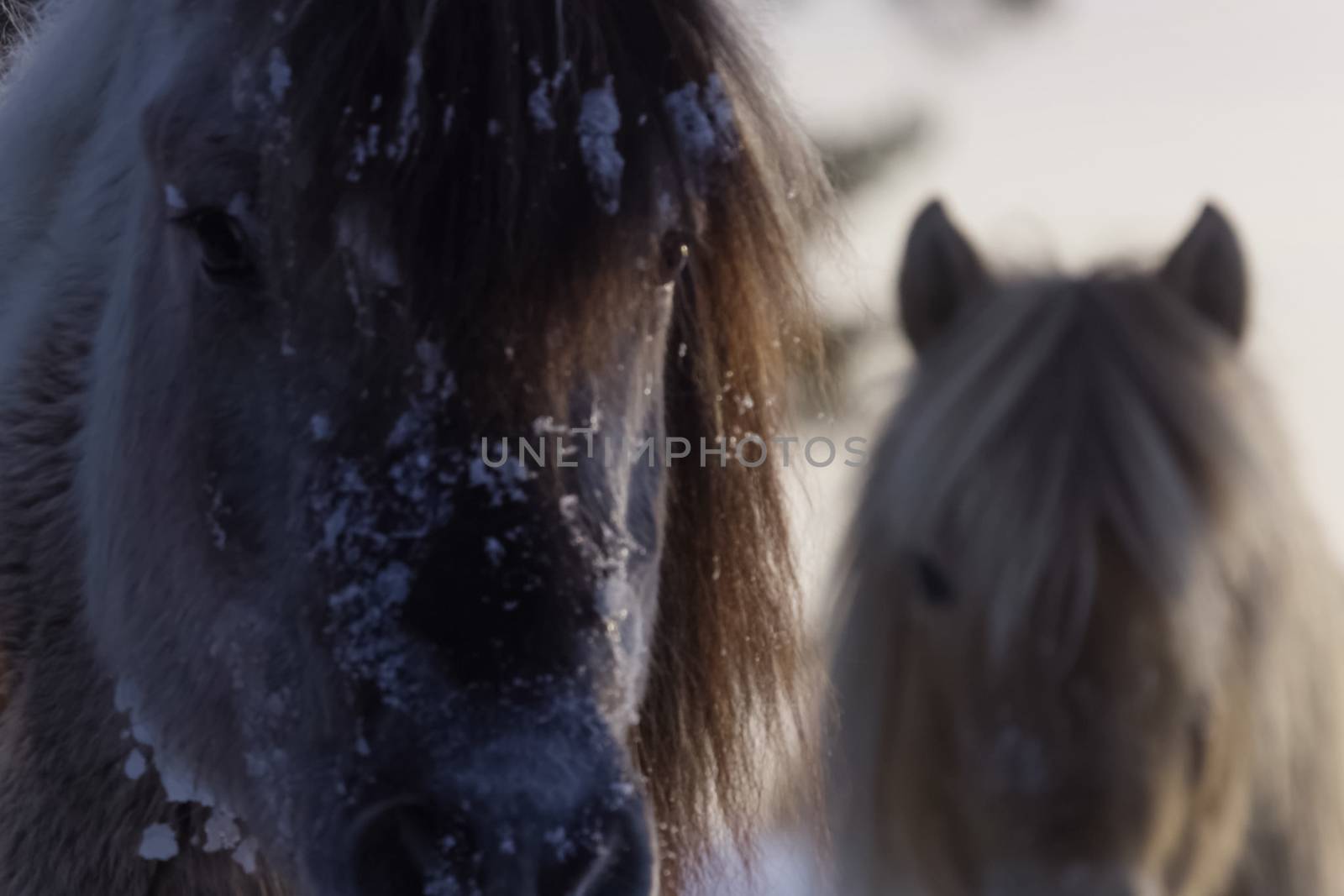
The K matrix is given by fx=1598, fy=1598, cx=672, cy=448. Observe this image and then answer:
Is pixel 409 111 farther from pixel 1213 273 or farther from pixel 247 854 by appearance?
pixel 247 854

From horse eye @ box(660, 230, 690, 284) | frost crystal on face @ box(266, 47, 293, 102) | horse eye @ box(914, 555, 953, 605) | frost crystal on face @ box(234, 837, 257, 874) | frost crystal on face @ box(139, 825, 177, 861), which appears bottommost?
frost crystal on face @ box(234, 837, 257, 874)

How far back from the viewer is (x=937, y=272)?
1640 millimetres

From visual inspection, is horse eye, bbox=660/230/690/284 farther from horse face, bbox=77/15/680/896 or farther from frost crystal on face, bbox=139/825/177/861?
frost crystal on face, bbox=139/825/177/861

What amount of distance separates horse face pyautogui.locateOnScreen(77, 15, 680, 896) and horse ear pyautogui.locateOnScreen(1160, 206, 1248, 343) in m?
0.61

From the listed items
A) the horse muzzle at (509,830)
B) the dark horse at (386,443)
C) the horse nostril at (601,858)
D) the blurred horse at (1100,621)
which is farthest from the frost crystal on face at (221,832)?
the blurred horse at (1100,621)

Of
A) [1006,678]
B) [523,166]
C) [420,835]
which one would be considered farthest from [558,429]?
[1006,678]

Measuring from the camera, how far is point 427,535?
5.43 feet

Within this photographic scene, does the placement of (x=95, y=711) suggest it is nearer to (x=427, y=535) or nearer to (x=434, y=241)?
(x=427, y=535)

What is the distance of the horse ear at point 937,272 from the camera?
1630 millimetres

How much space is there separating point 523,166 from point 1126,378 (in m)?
0.68

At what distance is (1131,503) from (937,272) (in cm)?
34

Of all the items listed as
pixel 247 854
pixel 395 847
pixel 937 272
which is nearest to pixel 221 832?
pixel 247 854

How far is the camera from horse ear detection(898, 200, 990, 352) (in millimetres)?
1630

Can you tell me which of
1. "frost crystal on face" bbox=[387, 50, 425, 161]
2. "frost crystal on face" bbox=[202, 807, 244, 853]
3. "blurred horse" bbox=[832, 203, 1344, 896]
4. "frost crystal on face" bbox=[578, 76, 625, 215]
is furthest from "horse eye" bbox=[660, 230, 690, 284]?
"frost crystal on face" bbox=[202, 807, 244, 853]
